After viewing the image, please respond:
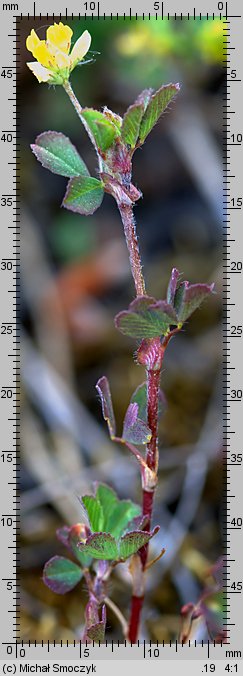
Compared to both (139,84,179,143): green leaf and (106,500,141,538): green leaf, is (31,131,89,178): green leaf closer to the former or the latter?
(139,84,179,143): green leaf

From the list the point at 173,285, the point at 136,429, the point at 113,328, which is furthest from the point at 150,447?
the point at 113,328

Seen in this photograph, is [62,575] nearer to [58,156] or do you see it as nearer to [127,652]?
[127,652]

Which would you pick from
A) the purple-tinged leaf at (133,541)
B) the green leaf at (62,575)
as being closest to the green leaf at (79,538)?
the green leaf at (62,575)

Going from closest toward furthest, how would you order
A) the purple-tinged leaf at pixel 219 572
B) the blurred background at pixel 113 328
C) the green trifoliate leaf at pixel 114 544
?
the green trifoliate leaf at pixel 114 544 < the purple-tinged leaf at pixel 219 572 < the blurred background at pixel 113 328

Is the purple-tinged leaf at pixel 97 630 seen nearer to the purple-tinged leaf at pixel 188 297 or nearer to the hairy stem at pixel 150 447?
the hairy stem at pixel 150 447

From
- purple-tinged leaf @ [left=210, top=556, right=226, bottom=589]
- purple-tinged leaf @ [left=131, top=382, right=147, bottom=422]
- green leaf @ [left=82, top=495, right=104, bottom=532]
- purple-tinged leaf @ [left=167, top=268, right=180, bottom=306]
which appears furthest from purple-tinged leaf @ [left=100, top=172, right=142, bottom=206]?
purple-tinged leaf @ [left=210, top=556, right=226, bottom=589]

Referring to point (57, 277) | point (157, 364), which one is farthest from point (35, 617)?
point (57, 277)
